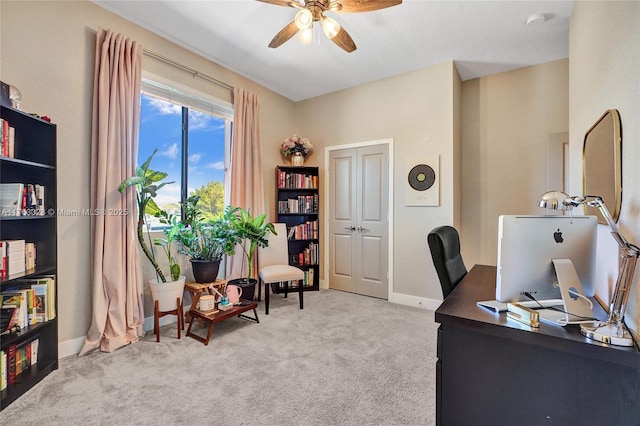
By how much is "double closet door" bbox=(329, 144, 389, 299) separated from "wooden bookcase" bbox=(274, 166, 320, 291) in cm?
23

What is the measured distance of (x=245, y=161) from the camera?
138 inches

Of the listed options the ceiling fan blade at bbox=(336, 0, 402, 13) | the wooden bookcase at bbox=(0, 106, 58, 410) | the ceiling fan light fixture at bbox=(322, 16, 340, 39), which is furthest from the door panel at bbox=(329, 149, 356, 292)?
the wooden bookcase at bbox=(0, 106, 58, 410)

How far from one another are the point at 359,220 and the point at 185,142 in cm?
237

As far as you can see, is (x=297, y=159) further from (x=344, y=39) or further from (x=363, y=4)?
(x=363, y=4)

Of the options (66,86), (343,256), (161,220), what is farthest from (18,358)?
(343,256)

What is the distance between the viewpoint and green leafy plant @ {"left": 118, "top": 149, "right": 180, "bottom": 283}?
2.35 meters

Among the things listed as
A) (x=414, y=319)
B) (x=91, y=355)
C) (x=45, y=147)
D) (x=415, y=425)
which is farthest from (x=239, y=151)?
(x=415, y=425)

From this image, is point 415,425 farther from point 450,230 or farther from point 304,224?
point 304,224

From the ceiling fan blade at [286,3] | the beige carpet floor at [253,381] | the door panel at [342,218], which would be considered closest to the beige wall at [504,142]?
the door panel at [342,218]

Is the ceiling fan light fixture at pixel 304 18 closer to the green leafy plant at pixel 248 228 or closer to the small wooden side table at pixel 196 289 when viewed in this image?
the green leafy plant at pixel 248 228

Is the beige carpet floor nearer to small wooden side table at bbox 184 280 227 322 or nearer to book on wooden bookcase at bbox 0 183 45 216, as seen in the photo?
small wooden side table at bbox 184 280 227 322

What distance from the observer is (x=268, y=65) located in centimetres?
333

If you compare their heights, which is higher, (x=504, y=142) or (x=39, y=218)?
(x=504, y=142)

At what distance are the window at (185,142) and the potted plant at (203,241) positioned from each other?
0.33 m
